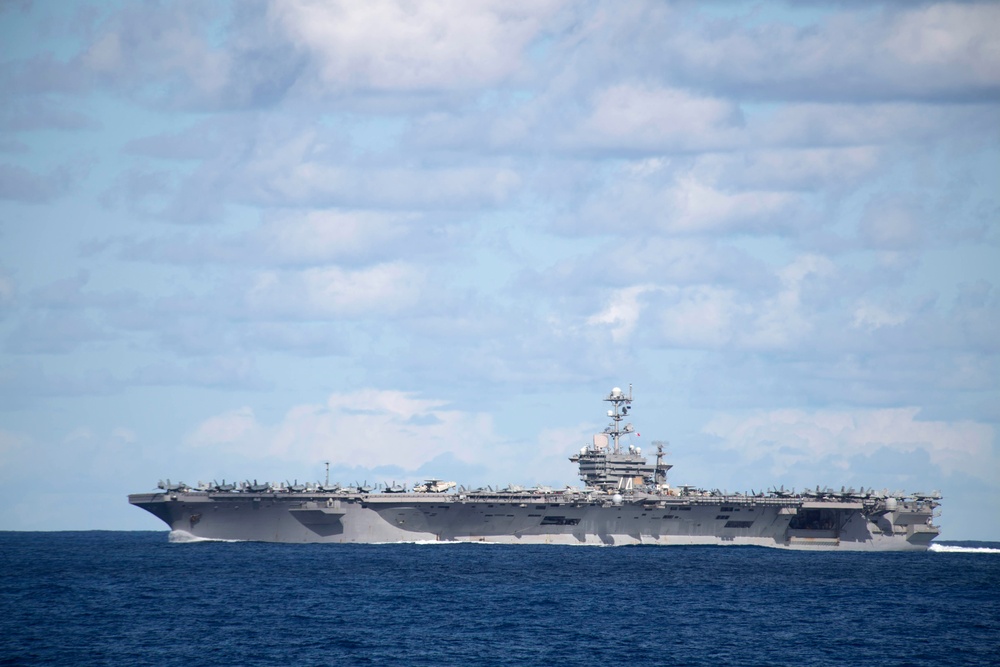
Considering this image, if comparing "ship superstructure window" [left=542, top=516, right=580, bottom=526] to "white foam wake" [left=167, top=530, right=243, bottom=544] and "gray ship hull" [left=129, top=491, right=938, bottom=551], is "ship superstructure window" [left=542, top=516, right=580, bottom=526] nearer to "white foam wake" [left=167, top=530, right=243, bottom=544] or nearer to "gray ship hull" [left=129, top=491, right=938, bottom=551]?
"gray ship hull" [left=129, top=491, right=938, bottom=551]

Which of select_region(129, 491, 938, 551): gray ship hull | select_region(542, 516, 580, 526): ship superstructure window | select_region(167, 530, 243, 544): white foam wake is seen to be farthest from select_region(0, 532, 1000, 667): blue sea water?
select_region(167, 530, 243, 544): white foam wake

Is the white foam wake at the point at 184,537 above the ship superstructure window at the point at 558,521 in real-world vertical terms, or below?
below

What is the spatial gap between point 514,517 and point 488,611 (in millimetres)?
22687

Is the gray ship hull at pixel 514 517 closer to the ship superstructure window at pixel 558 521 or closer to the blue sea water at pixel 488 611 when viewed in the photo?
the ship superstructure window at pixel 558 521

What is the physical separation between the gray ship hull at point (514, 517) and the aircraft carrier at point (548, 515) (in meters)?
0.05

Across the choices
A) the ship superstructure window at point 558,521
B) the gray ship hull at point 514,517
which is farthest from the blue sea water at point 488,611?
the ship superstructure window at point 558,521

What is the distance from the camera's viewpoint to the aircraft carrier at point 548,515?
60.6 meters

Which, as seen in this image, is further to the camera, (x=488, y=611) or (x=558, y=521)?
(x=558, y=521)

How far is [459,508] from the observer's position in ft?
201

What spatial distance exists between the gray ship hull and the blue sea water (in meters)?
1.78

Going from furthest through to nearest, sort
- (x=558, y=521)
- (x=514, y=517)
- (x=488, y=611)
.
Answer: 1. (x=558, y=521)
2. (x=514, y=517)
3. (x=488, y=611)

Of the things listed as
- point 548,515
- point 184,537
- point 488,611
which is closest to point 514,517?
point 548,515

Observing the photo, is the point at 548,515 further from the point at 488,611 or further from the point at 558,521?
the point at 488,611

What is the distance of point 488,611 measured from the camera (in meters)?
39.7
